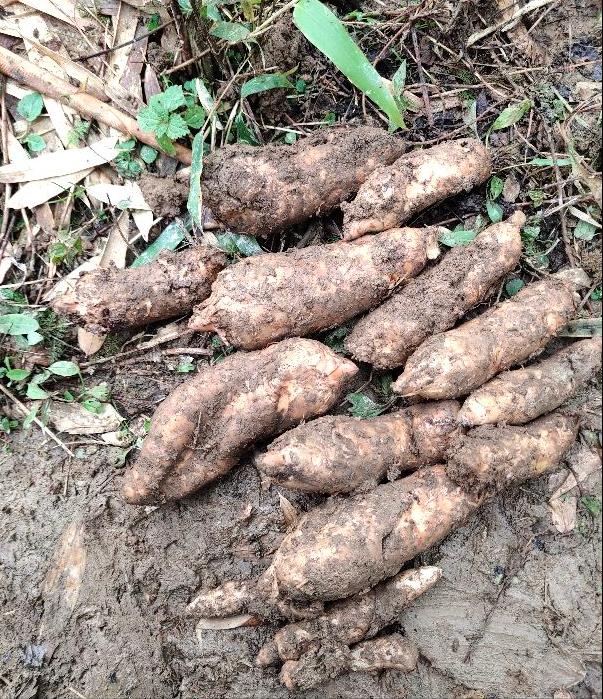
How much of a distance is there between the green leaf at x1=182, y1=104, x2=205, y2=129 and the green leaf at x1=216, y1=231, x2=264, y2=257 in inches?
18.4

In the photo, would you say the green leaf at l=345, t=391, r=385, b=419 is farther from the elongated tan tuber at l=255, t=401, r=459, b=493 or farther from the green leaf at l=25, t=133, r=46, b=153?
the green leaf at l=25, t=133, r=46, b=153

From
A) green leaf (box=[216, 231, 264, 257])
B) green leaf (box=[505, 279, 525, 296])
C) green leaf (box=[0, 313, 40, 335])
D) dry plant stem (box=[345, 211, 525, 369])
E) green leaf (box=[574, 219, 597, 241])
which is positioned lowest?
green leaf (box=[505, 279, 525, 296])

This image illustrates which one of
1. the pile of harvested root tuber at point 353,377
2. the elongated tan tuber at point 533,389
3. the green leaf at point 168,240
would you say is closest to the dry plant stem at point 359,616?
the pile of harvested root tuber at point 353,377

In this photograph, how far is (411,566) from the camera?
2334 millimetres

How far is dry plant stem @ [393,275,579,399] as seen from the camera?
2.16 meters

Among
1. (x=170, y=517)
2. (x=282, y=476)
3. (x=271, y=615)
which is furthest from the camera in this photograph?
(x=170, y=517)

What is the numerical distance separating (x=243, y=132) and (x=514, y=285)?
1.29 metres

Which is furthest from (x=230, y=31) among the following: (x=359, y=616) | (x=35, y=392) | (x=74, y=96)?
(x=359, y=616)

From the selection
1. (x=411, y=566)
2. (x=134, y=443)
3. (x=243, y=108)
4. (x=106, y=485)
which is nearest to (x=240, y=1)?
(x=243, y=108)

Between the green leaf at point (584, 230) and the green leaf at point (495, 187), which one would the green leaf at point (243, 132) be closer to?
the green leaf at point (495, 187)

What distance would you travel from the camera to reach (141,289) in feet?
8.02

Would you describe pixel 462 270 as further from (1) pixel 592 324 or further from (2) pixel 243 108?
(2) pixel 243 108

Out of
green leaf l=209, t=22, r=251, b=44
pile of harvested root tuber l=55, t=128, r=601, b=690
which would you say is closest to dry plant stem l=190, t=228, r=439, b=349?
pile of harvested root tuber l=55, t=128, r=601, b=690

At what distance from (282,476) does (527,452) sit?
869mm
